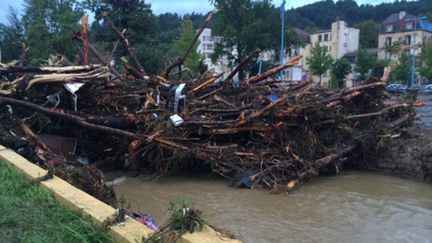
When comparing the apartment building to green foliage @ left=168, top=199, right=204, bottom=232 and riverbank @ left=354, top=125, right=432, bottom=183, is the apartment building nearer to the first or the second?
riverbank @ left=354, top=125, right=432, bottom=183

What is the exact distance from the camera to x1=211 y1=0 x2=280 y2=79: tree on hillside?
32500 mm

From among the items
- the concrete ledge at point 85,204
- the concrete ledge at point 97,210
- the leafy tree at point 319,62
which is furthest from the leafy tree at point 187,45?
the concrete ledge at point 97,210

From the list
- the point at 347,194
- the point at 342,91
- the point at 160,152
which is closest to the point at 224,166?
the point at 160,152

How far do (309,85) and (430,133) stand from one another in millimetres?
3291

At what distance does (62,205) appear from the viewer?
383cm

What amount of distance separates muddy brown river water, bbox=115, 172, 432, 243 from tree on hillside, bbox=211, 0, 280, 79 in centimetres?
2489

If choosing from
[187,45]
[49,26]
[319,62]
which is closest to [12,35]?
[49,26]

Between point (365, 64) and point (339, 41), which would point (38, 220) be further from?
point (339, 41)

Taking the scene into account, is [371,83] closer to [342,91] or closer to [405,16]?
[342,91]

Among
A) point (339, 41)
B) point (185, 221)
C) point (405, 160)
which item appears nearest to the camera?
point (185, 221)

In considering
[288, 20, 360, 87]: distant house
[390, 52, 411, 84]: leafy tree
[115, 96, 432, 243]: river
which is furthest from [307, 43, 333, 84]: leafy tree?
[115, 96, 432, 243]: river

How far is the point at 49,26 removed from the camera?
127ft

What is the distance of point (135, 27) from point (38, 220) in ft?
106

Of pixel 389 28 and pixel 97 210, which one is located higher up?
pixel 389 28
